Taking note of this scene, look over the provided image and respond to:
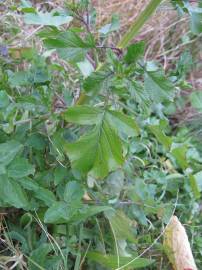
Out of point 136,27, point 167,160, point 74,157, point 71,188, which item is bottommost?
point 167,160

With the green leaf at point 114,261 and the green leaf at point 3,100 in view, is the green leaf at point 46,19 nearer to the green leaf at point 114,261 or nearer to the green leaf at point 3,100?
the green leaf at point 3,100

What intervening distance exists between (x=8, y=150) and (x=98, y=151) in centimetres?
19

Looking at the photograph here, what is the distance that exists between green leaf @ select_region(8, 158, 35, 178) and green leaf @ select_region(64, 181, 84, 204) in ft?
0.33

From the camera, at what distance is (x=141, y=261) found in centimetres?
102

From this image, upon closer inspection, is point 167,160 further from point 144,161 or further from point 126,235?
point 126,235

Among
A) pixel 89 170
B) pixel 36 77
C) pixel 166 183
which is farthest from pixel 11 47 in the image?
pixel 89 170

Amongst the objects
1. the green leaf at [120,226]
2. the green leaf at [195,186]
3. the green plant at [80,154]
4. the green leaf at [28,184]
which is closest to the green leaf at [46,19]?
the green plant at [80,154]

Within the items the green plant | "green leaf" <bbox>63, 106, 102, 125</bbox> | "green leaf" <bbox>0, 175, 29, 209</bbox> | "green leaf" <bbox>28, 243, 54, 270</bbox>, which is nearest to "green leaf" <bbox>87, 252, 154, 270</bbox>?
the green plant

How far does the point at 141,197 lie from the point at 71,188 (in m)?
0.27

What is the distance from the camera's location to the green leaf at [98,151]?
86 cm

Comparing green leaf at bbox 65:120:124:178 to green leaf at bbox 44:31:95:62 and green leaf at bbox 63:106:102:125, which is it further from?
green leaf at bbox 44:31:95:62

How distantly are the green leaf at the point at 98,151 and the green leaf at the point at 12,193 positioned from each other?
12 cm

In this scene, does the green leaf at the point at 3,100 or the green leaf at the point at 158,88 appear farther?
the green leaf at the point at 3,100

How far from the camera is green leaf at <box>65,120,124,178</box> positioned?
862 mm
